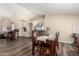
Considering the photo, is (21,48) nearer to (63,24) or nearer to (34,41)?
(34,41)

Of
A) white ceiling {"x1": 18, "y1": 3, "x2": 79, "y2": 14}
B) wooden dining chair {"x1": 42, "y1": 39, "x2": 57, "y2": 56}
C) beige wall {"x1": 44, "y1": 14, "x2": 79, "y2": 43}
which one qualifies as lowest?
wooden dining chair {"x1": 42, "y1": 39, "x2": 57, "y2": 56}

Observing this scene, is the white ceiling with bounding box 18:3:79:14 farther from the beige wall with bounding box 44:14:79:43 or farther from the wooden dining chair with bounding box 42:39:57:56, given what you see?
the wooden dining chair with bounding box 42:39:57:56

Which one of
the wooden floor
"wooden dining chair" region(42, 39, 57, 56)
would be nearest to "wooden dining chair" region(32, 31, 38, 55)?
the wooden floor

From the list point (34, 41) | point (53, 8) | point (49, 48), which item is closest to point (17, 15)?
point (34, 41)

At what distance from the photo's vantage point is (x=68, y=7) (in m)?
2.54

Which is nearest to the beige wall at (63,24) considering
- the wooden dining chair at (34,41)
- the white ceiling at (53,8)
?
the white ceiling at (53,8)

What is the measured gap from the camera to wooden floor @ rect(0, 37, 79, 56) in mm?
2572

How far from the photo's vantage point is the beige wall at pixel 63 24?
101 inches

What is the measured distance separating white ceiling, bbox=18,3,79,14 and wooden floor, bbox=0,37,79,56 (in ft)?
2.10

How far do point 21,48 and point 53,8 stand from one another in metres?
1.02

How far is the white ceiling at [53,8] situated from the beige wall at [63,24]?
0.09 metres

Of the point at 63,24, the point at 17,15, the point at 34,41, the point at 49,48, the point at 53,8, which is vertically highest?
the point at 53,8

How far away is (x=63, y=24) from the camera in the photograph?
8.49ft

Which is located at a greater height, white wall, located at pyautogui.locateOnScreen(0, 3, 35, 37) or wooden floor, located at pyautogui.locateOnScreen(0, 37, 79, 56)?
white wall, located at pyautogui.locateOnScreen(0, 3, 35, 37)
